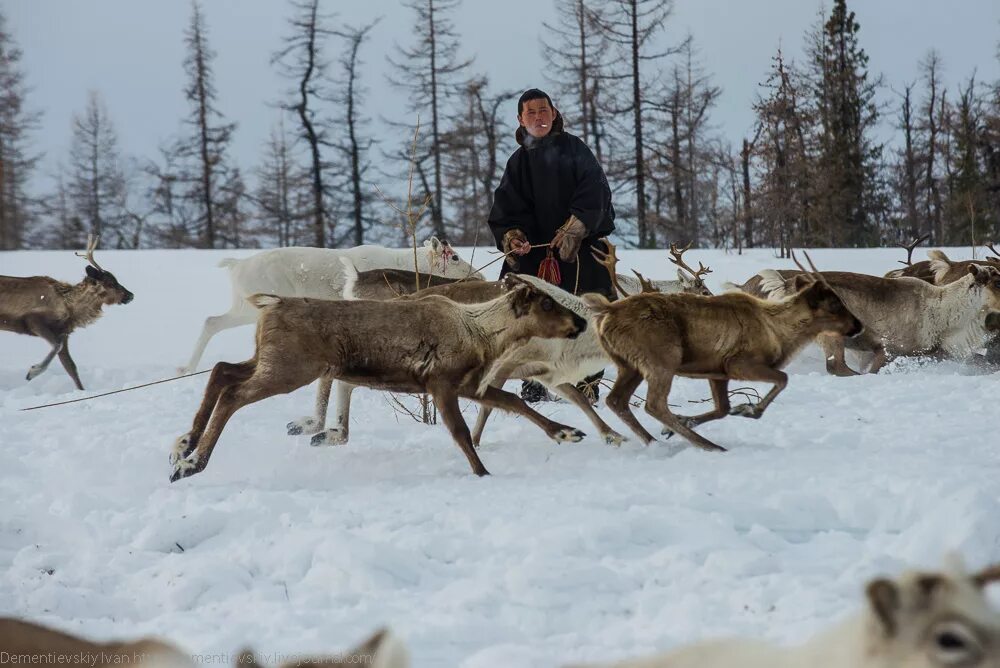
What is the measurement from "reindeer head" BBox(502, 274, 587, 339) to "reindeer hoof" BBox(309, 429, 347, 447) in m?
1.65

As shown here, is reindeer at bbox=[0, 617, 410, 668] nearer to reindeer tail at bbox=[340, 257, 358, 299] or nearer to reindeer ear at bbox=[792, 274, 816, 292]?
reindeer ear at bbox=[792, 274, 816, 292]

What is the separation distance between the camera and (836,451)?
5434 millimetres

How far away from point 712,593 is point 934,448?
9.77 feet

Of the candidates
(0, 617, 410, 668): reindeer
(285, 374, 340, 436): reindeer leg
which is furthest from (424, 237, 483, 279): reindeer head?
(0, 617, 410, 668): reindeer

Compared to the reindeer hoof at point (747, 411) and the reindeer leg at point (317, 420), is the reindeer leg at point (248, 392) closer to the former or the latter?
the reindeer leg at point (317, 420)

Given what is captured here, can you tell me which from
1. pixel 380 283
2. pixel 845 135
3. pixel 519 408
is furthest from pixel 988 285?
pixel 845 135

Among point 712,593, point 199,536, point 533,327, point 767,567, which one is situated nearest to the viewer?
point 712,593

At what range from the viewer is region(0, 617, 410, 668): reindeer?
1.81 m

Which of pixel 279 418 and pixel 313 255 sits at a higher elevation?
pixel 313 255

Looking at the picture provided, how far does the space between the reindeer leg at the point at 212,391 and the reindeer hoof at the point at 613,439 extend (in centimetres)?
242

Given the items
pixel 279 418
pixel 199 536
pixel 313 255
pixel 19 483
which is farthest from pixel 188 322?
pixel 199 536

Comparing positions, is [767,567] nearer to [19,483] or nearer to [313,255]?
[19,483]

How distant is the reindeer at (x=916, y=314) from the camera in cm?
1109

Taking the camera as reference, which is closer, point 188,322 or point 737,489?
point 737,489
